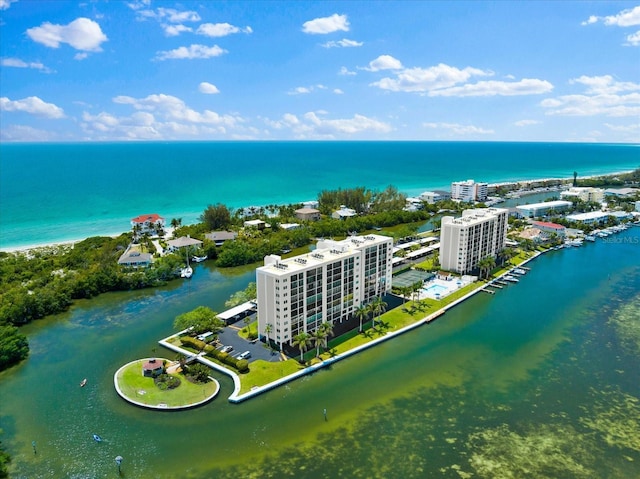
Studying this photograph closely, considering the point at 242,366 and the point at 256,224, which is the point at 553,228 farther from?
the point at 242,366

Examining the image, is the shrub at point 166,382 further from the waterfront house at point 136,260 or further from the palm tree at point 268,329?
the waterfront house at point 136,260

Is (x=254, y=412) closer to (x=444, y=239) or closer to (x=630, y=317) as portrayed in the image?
(x=444, y=239)

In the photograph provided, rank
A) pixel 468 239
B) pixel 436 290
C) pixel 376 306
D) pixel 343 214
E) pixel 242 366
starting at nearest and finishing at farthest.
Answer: pixel 242 366
pixel 376 306
pixel 436 290
pixel 468 239
pixel 343 214

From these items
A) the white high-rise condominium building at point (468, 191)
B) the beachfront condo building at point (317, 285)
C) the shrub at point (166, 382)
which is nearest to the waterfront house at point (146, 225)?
the beachfront condo building at point (317, 285)

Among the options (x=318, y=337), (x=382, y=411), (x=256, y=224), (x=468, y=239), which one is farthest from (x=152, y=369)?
(x=256, y=224)

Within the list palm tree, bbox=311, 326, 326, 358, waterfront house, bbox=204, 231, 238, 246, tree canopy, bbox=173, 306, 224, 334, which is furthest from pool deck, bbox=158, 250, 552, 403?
waterfront house, bbox=204, 231, 238, 246

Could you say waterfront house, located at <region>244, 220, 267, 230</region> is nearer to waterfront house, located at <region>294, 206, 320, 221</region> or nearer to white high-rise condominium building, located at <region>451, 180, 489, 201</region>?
waterfront house, located at <region>294, 206, 320, 221</region>
